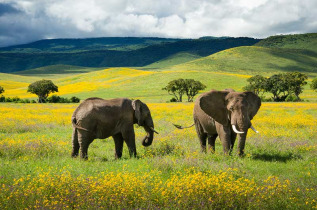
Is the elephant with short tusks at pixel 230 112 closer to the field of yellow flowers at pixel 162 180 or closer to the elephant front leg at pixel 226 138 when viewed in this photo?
the elephant front leg at pixel 226 138

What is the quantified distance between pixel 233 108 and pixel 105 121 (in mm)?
4782

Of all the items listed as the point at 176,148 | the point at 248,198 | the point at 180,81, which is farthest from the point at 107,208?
the point at 180,81

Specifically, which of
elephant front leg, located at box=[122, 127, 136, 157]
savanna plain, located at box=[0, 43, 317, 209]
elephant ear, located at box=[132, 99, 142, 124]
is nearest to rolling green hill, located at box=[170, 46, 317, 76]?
savanna plain, located at box=[0, 43, 317, 209]

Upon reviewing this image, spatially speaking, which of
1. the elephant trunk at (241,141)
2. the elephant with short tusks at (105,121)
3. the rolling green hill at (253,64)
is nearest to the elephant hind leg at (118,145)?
the elephant with short tusks at (105,121)

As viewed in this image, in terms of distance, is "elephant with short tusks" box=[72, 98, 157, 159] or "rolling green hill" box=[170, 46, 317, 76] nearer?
"elephant with short tusks" box=[72, 98, 157, 159]

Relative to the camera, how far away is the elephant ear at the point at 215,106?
38.3 feet

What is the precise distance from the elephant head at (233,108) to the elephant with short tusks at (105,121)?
269 centimetres

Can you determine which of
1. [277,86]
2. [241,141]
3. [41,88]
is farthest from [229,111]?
[41,88]

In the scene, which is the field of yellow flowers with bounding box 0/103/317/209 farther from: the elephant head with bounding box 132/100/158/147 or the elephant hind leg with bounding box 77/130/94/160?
the elephant head with bounding box 132/100/158/147

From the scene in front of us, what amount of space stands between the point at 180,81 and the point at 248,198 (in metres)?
65.0

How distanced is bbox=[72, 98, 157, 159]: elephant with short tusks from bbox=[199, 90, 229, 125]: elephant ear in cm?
244

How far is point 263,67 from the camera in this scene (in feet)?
553

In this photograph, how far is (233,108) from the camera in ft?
36.8

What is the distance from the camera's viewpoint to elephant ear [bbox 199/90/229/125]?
11.7 metres
